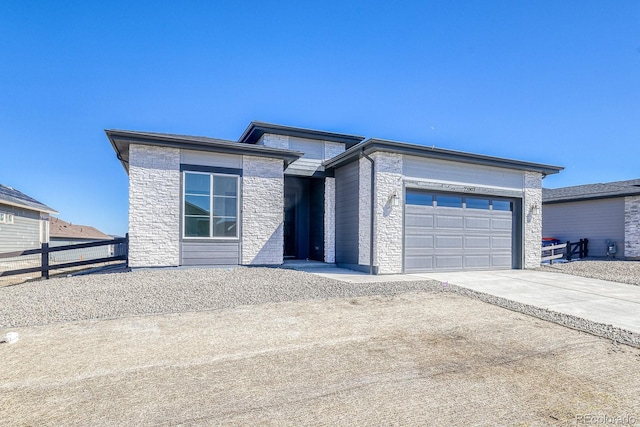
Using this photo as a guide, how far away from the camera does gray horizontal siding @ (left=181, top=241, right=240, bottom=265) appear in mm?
8766

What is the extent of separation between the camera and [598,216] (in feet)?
51.0

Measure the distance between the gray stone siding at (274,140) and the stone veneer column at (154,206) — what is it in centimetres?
373

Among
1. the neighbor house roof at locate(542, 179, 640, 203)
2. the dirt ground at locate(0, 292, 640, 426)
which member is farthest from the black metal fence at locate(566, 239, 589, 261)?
the dirt ground at locate(0, 292, 640, 426)

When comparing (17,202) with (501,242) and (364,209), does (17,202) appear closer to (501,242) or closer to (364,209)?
(364,209)

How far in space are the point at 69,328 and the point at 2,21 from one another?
10.7 metres

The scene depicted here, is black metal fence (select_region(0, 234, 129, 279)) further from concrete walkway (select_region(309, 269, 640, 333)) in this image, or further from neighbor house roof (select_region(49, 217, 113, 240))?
neighbor house roof (select_region(49, 217, 113, 240))

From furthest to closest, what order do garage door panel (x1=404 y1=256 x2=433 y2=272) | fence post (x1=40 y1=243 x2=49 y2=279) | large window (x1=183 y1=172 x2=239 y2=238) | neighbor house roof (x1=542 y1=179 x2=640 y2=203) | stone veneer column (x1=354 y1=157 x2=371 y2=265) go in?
neighbor house roof (x1=542 y1=179 x2=640 y2=203)
garage door panel (x1=404 y1=256 x2=433 y2=272)
stone veneer column (x1=354 y1=157 x2=371 y2=265)
large window (x1=183 y1=172 x2=239 y2=238)
fence post (x1=40 y1=243 x2=49 y2=279)

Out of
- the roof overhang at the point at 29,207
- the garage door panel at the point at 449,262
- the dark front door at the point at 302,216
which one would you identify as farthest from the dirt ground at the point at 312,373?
the roof overhang at the point at 29,207

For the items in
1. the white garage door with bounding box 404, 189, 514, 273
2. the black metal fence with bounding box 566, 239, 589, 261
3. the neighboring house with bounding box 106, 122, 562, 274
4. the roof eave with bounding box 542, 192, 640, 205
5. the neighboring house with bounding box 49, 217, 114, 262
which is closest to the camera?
the neighboring house with bounding box 106, 122, 562, 274

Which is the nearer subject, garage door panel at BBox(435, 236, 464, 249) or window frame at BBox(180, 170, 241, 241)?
window frame at BBox(180, 170, 241, 241)

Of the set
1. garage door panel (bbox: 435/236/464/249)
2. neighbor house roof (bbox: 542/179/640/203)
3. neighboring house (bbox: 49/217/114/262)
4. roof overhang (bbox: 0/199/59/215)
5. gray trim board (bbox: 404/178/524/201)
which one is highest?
neighbor house roof (bbox: 542/179/640/203)

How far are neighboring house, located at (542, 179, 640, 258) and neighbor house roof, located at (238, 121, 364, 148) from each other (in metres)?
13.1

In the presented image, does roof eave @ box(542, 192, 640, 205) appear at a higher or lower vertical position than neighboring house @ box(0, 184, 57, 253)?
higher

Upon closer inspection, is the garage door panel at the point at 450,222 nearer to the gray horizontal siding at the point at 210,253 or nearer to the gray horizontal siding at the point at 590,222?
the gray horizontal siding at the point at 210,253
